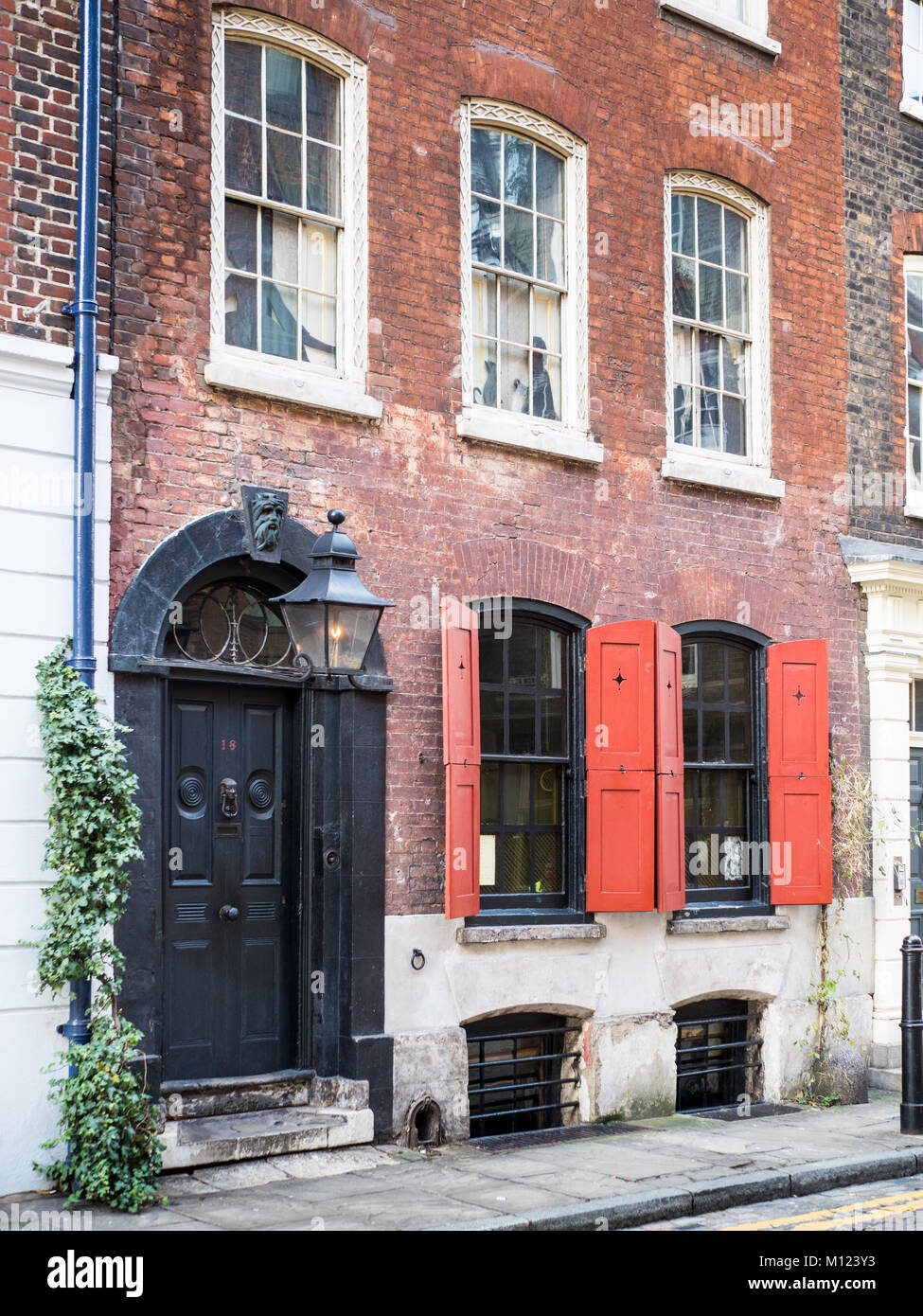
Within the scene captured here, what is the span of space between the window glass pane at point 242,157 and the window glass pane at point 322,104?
0.43 m

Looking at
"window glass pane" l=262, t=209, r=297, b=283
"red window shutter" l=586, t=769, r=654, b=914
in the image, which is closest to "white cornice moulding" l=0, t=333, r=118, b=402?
"window glass pane" l=262, t=209, r=297, b=283

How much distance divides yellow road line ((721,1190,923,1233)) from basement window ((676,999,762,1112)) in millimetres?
2701

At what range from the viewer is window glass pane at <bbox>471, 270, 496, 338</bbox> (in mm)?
9836

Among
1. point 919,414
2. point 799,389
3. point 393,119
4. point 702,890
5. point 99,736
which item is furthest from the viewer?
point 919,414

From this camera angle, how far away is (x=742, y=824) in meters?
11.2

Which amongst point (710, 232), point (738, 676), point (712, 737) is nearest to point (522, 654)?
point (712, 737)

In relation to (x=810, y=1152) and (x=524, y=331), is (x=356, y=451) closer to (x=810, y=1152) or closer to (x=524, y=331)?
(x=524, y=331)

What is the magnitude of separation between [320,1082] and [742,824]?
13.9ft

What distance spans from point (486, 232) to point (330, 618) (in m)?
3.52

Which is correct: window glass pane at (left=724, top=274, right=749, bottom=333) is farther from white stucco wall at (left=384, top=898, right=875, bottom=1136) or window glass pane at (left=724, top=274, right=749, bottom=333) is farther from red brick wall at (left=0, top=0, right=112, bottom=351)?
red brick wall at (left=0, top=0, right=112, bottom=351)

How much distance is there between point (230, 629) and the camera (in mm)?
8508

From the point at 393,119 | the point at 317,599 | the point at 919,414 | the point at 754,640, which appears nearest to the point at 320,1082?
the point at 317,599

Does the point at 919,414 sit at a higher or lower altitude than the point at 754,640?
higher

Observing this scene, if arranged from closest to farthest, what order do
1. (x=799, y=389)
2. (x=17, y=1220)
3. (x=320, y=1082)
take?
(x=17, y=1220) < (x=320, y=1082) < (x=799, y=389)
